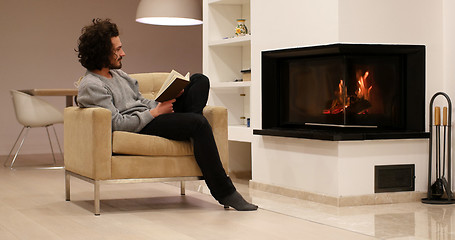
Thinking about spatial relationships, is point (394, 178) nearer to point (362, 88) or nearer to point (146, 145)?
Answer: point (362, 88)

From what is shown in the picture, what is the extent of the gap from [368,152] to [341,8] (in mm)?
862

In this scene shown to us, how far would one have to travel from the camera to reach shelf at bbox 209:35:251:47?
16.7 ft

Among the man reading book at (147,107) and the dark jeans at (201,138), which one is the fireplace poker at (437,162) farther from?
the dark jeans at (201,138)

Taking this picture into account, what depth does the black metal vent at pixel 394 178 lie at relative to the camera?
4.16 metres

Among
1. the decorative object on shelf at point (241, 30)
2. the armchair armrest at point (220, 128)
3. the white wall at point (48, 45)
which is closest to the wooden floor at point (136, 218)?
the armchair armrest at point (220, 128)

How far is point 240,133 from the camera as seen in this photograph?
5141mm

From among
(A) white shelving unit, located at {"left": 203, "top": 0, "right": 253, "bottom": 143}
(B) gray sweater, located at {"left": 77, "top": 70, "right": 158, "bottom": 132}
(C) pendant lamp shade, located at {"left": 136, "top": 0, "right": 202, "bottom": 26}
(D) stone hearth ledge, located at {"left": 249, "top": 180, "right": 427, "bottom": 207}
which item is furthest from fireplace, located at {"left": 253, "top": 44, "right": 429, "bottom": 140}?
(C) pendant lamp shade, located at {"left": 136, "top": 0, "right": 202, "bottom": 26}

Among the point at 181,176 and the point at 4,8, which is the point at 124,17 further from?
the point at 181,176

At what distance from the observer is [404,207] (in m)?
4.01

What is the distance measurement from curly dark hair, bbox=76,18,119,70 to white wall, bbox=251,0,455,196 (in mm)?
1218

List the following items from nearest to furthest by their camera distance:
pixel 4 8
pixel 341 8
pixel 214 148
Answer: pixel 214 148 → pixel 341 8 → pixel 4 8

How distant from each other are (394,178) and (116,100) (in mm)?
1716

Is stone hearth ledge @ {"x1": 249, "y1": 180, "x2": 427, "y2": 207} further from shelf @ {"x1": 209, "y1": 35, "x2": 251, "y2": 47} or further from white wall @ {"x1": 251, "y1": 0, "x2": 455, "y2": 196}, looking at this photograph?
shelf @ {"x1": 209, "y1": 35, "x2": 251, "y2": 47}

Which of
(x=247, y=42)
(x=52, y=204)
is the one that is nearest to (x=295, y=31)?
(x=247, y=42)
